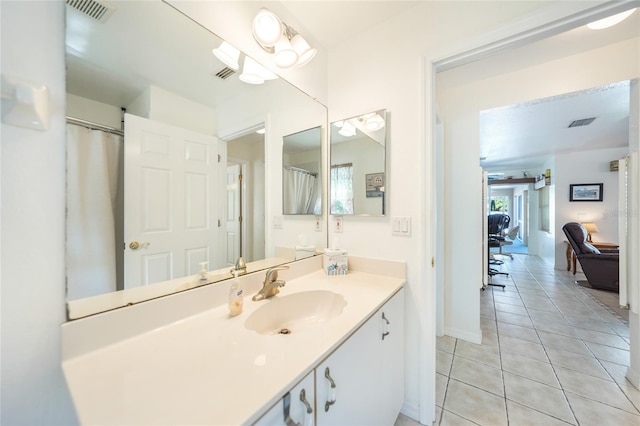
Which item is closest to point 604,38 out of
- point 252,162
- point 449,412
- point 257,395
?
point 252,162

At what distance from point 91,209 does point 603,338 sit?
12.7 feet

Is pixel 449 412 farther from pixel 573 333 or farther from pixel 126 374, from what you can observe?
pixel 573 333

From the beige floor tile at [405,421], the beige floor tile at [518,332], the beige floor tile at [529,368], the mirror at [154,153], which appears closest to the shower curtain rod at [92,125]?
the mirror at [154,153]

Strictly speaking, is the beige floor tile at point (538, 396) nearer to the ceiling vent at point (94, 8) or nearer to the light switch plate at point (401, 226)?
the light switch plate at point (401, 226)

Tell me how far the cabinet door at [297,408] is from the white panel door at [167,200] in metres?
0.69

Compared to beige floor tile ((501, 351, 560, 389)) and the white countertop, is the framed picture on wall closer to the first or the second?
beige floor tile ((501, 351, 560, 389))

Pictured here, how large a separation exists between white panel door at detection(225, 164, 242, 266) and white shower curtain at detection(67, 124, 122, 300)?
0.45 meters

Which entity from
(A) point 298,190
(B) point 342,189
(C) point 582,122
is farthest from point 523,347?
(C) point 582,122

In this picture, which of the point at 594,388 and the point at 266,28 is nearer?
the point at 266,28

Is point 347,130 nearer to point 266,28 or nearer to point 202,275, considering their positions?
point 266,28

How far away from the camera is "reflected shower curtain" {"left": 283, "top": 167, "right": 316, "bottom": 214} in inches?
63.0

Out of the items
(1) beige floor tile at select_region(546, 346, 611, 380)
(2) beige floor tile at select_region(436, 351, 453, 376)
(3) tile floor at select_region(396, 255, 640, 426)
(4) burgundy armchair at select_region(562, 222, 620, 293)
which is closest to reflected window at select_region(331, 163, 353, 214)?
(3) tile floor at select_region(396, 255, 640, 426)

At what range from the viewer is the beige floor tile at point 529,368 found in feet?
5.50

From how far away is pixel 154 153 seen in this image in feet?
3.00
